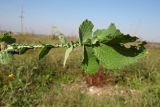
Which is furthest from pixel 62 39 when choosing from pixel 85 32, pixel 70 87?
pixel 70 87

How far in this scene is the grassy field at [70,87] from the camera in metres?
6.54

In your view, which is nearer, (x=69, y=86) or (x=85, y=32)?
(x=85, y=32)

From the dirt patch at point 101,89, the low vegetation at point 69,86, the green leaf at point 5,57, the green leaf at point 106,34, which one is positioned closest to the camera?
the green leaf at point 106,34

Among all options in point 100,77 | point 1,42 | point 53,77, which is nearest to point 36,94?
point 53,77

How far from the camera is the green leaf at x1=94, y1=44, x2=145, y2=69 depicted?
1.50 feet

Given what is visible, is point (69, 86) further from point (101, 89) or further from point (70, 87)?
point (101, 89)

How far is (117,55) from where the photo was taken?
469mm

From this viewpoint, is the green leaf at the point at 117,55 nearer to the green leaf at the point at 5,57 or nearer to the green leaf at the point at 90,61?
the green leaf at the point at 90,61

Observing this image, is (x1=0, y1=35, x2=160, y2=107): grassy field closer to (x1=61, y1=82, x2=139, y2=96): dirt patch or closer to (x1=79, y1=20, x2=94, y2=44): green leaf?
(x1=61, y1=82, x2=139, y2=96): dirt patch

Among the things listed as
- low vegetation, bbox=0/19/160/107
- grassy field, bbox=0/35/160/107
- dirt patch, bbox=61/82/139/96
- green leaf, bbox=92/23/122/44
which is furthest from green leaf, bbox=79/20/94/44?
dirt patch, bbox=61/82/139/96

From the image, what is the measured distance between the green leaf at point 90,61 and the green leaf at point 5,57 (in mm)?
152

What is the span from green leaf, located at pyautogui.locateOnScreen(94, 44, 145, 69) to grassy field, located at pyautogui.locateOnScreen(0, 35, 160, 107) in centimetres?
571

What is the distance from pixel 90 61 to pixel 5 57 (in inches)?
7.0

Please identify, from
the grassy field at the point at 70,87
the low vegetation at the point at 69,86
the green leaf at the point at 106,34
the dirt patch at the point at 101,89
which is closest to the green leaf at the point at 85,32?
the green leaf at the point at 106,34
